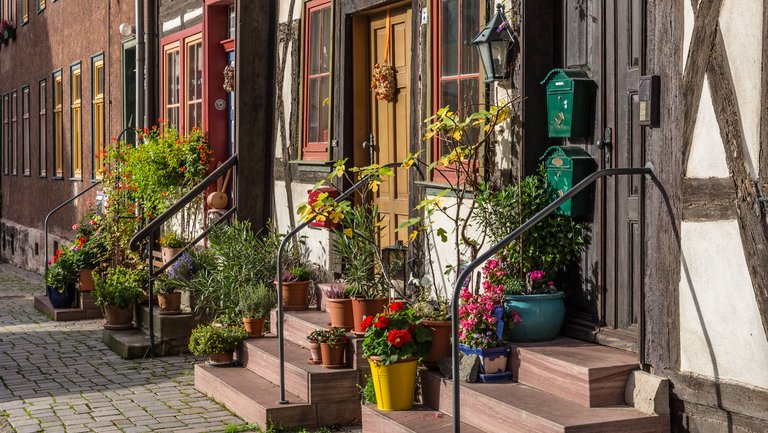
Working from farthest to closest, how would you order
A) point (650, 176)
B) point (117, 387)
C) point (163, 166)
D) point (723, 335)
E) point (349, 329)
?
point (163, 166) < point (117, 387) < point (349, 329) < point (650, 176) < point (723, 335)

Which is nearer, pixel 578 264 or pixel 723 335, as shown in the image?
pixel 723 335

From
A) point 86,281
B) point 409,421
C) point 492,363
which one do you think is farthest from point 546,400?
point 86,281

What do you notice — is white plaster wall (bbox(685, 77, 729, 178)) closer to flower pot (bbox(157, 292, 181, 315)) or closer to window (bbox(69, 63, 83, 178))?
flower pot (bbox(157, 292, 181, 315))

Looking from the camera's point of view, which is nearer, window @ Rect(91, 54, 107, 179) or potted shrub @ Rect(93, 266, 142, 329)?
potted shrub @ Rect(93, 266, 142, 329)

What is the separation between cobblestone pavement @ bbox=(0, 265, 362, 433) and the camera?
7.24 m

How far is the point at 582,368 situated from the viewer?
5.57m

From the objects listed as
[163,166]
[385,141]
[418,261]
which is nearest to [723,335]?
[418,261]

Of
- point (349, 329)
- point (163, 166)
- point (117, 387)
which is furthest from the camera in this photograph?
point (163, 166)

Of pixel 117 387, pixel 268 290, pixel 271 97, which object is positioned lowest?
pixel 117 387

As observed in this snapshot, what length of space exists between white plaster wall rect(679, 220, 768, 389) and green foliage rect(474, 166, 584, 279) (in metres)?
1.19

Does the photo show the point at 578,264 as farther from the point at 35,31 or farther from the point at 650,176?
the point at 35,31

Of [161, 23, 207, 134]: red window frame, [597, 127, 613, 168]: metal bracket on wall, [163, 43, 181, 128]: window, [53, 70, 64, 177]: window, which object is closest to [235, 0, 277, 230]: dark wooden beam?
[161, 23, 207, 134]: red window frame

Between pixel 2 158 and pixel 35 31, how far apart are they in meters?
5.73

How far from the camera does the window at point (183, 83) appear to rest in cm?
1235
